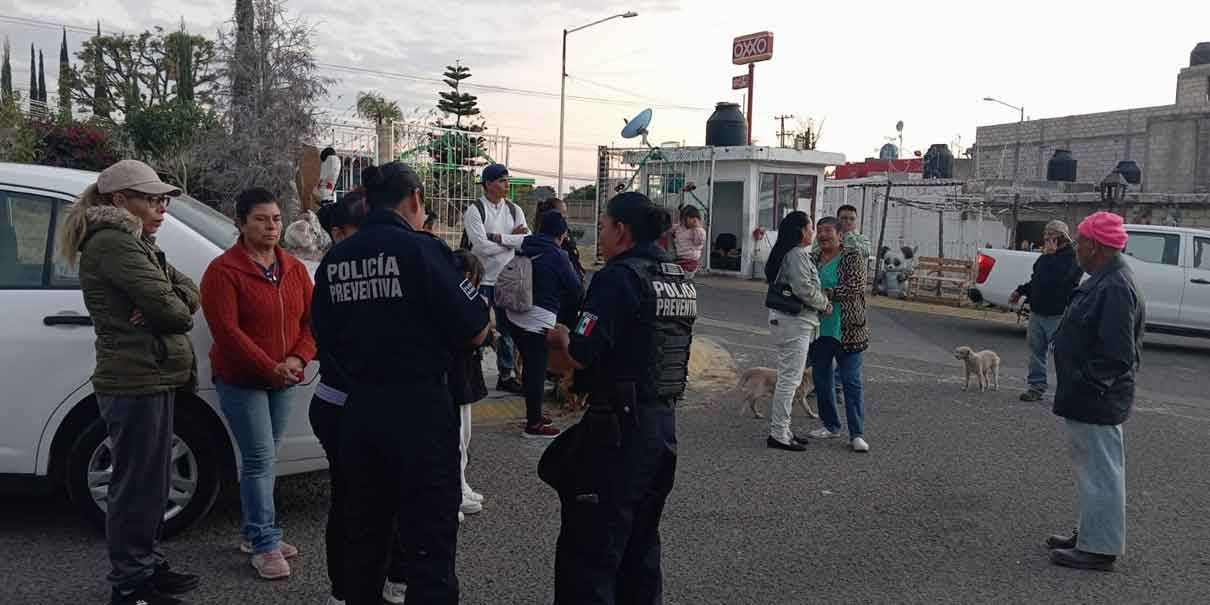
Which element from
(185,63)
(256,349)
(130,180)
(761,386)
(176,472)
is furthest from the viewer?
(185,63)

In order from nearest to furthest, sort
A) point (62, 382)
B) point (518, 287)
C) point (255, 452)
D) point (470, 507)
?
point (255, 452)
point (62, 382)
point (470, 507)
point (518, 287)

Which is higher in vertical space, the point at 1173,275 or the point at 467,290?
the point at 467,290

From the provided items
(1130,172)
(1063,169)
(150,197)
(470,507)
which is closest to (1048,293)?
(470,507)

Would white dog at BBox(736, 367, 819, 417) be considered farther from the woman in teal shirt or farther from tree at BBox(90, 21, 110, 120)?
tree at BBox(90, 21, 110, 120)

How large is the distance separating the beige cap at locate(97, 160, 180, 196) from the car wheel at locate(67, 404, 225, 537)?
4.16 feet

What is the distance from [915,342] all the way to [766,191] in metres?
9.66

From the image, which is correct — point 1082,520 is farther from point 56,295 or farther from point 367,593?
point 56,295

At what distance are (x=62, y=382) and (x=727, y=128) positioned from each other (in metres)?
20.4

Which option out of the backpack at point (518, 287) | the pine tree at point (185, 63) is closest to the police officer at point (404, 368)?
the backpack at point (518, 287)

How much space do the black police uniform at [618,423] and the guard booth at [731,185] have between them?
1842 centimetres

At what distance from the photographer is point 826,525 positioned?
5.52 m

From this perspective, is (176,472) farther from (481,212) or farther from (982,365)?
(982,365)

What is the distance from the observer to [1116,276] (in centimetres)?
495

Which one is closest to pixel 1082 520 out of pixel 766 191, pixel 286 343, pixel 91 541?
pixel 286 343
